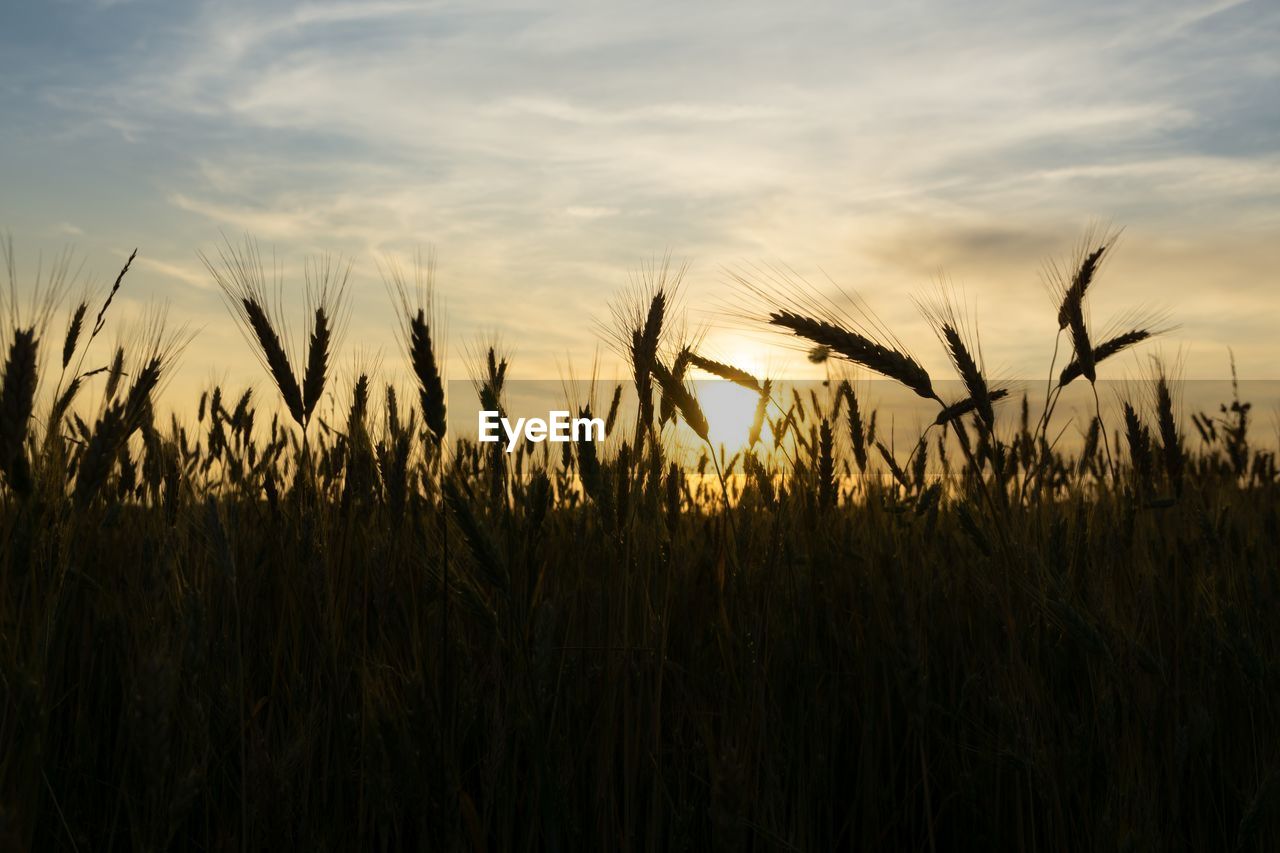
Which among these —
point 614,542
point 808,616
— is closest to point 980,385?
point 808,616

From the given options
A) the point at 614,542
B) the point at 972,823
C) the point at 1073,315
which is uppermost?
the point at 1073,315

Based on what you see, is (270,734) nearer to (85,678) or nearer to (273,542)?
(85,678)

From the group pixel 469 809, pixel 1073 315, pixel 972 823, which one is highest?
pixel 1073 315

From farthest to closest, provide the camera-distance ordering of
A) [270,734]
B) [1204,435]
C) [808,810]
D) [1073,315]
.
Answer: [1204,435]
[1073,315]
[270,734]
[808,810]

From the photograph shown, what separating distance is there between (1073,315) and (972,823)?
5.28 feet

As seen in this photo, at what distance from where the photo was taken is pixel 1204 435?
748 centimetres

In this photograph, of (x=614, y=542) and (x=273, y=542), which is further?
(x=273, y=542)

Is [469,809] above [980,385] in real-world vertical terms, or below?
below

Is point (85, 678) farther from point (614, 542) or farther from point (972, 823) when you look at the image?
point (972, 823)

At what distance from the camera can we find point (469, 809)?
5.34ft

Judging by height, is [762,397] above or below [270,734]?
above

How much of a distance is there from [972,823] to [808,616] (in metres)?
0.63

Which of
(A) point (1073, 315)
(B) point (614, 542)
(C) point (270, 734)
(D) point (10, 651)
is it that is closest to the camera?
(D) point (10, 651)

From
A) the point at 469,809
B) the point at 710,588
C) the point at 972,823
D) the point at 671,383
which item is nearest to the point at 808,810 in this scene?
the point at 972,823
